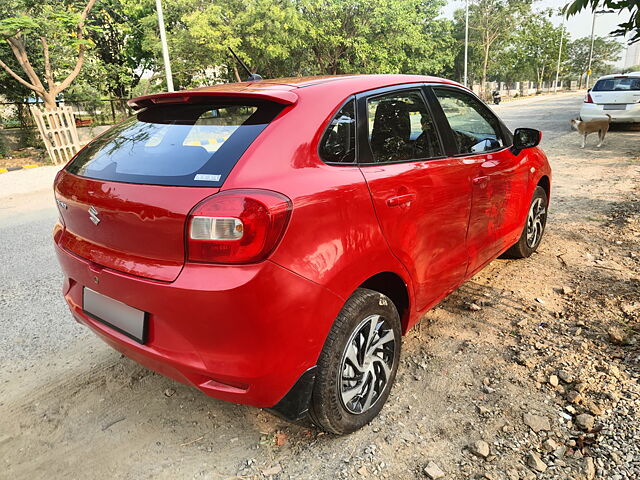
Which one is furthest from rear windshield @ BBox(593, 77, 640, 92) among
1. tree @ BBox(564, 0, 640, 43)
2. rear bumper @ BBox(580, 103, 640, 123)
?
tree @ BBox(564, 0, 640, 43)

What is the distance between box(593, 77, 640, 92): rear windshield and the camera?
12.8 metres

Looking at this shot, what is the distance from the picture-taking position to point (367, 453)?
2.15 m

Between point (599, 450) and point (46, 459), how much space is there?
101 inches

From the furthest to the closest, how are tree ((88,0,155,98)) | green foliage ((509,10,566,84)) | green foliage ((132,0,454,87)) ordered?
green foliage ((509,10,566,84)) < green foliage ((132,0,454,87)) < tree ((88,0,155,98))

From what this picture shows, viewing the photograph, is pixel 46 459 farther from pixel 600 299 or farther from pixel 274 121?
pixel 600 299

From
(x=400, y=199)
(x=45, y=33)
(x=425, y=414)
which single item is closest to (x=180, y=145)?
(x=400, y=199)

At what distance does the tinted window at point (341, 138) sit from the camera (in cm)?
205

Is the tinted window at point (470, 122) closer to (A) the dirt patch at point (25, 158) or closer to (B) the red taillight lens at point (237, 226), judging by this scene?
(B) the red taillight lens at point (237, 226)

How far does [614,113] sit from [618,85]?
0.94m

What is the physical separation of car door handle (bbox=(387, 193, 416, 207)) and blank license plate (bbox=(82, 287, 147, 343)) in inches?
47.4

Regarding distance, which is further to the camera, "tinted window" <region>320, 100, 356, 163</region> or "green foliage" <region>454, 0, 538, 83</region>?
"green foliage" <region>454, 0, 538, 83</region>

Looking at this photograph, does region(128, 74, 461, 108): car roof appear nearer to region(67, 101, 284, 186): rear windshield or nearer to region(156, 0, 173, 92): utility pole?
region(67, 101, 284, 186): rear windshield

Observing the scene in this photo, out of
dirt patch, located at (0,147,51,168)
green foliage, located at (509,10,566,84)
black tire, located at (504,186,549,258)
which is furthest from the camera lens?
green foliage, located at (509,10,566,84)

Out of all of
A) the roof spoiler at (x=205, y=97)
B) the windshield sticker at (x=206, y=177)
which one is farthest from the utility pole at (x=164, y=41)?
the windshield sticker at (x=206, y=177)
